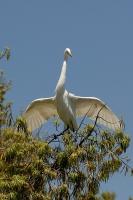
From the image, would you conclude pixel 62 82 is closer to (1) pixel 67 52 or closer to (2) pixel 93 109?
(1) pixel 67 52

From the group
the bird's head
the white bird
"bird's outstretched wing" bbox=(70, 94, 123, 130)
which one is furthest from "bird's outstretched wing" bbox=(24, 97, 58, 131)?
the bird's head

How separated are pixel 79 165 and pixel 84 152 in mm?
144

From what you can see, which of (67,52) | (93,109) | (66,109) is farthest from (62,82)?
(93,109)

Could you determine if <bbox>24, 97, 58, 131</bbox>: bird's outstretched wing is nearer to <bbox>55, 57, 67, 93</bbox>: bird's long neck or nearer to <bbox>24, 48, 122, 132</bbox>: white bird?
<bbox>24, 48, 122, 132</bbox>: white bird

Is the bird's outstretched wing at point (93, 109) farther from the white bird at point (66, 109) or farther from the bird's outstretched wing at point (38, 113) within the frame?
the bird's outstretched wing at point (38, 113)

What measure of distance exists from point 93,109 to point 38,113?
28.0 inches

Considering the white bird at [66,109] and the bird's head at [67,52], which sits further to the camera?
the bird's head at [67,52]

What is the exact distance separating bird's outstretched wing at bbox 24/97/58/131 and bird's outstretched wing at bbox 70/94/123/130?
0.29 metres

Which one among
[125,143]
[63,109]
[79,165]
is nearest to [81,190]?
[79,165]

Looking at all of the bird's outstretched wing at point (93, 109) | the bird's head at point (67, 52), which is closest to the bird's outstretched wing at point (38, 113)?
the bird's outstretched wing at point (93, 109)

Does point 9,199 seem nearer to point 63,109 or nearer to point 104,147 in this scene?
point 104,147

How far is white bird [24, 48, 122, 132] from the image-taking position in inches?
261

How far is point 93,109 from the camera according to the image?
23.2 ft

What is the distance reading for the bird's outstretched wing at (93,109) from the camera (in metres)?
6.88
